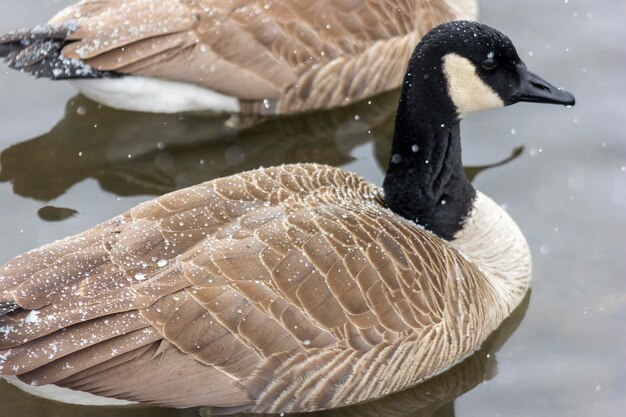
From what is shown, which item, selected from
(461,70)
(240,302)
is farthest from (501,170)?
(240,302)

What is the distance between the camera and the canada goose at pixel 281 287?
169 inches

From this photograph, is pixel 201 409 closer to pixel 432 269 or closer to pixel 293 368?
pixel 293 368

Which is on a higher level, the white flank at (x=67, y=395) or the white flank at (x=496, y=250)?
the white flank at (x=67, y=395)

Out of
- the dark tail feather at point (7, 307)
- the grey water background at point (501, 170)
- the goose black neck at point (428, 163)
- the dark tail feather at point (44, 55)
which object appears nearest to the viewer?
the dark tail feather at point (7, 307)

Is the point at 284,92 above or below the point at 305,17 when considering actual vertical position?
below

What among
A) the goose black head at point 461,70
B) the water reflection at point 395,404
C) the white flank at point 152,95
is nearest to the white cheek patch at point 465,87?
the goose black head at point 461,70

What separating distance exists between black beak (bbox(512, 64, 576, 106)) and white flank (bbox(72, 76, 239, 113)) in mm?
2197

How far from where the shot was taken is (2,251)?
586cm

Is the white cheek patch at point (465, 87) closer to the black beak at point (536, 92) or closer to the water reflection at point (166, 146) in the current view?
the black beak at point (536, 92)

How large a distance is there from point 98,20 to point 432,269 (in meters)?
3.04

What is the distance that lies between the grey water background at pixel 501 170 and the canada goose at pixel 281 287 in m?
0.38

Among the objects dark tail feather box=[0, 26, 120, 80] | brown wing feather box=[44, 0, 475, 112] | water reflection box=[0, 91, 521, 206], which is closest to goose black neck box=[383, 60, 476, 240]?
water reflection box=[0, 91, 521, 206]

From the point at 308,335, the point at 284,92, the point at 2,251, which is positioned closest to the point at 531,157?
the point at 284,92

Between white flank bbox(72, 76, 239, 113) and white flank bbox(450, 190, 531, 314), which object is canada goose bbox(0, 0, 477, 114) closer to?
white flank bbox(72, 76, 239, 113)
